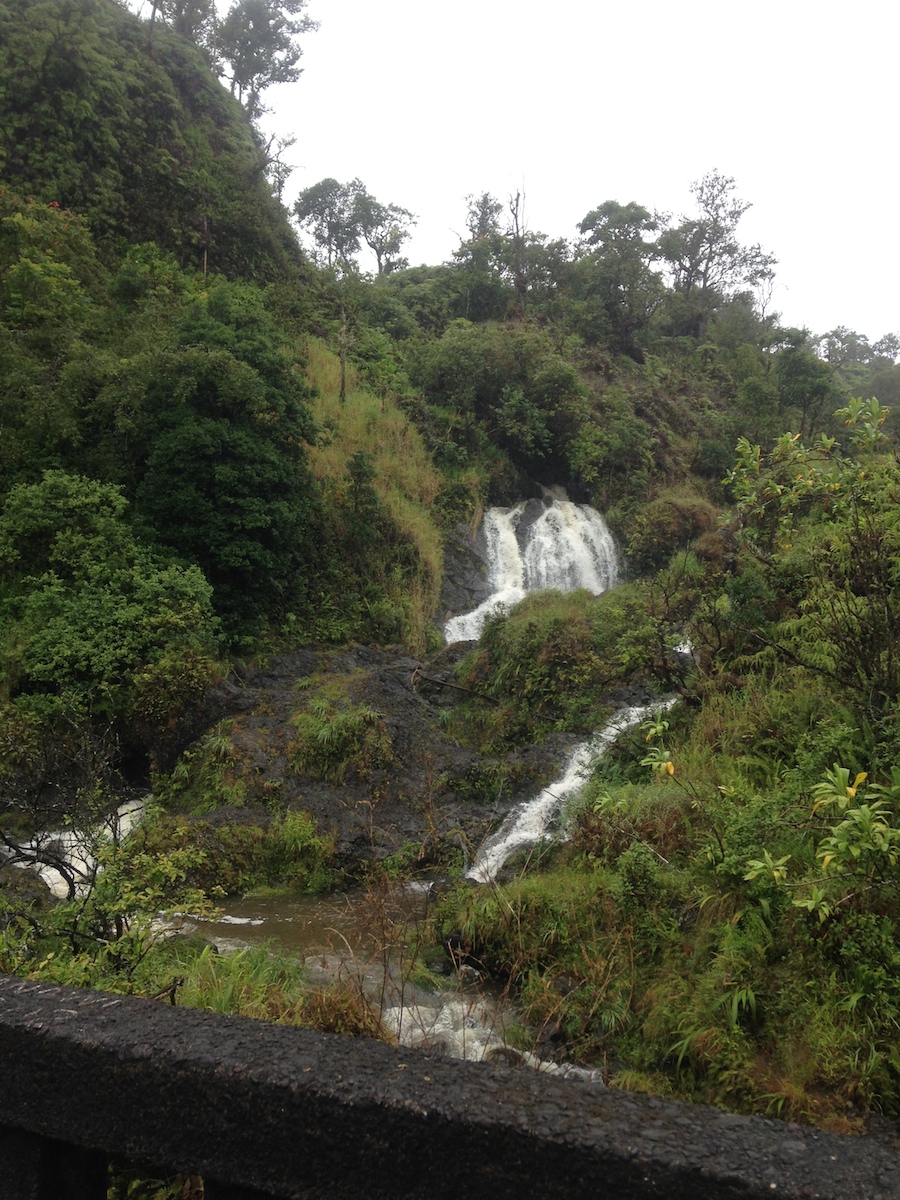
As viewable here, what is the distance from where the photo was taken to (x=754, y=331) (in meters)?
30.4

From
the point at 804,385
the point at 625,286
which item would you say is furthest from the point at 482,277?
the point at 804,385

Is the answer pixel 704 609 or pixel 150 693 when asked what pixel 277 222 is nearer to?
pixel 150 693

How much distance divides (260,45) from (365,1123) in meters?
37.1

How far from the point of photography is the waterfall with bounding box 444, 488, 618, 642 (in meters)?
17.9

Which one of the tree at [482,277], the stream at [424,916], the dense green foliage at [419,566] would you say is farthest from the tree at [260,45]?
the stream at [424,916]

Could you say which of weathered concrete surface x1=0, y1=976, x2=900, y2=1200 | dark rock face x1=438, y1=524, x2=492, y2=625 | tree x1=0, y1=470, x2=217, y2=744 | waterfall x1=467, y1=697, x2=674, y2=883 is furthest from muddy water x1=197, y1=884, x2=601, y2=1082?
dark rock face x1=438, y1=524, x2=492, y2=625

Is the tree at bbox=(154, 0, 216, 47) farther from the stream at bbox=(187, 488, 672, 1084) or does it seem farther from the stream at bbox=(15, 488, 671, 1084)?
the stream at bbox=(15, 488, 671, 1084)

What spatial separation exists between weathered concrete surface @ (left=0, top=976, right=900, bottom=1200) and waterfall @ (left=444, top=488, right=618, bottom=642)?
14992mm

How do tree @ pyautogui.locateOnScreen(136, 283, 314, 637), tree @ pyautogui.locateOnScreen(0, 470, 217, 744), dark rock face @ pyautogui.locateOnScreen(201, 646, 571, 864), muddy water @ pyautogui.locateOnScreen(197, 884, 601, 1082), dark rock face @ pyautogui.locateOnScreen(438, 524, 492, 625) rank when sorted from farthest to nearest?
1. dark rock face @ pyautogui.locateOnScreen(438, 524, 492, 625)
2. tree @ pyautogui.locateOnScreen(136, 283, 314, 637)
3. tree @ pyautogui.locateOnScreen(0, 470, 217, 744)
4. dark rock face @ pyautogui.locateOnScreen(201, 646, 571, 864)
5. muddy water @ pyautogui.locateOnScreen(197, 884, 601, 1082)

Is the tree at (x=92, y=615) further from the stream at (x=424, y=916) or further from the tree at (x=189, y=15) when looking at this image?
the tree at (x=189, y=15)

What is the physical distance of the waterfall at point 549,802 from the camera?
336 inches

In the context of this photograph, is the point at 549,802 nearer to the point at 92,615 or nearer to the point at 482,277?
the point at 92,615

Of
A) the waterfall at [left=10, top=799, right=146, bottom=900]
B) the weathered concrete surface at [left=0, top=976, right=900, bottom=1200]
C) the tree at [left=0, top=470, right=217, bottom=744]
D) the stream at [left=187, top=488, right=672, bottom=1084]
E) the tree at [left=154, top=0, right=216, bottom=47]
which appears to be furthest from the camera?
the tree at [left=154, top=0, right=216, bottom=47]

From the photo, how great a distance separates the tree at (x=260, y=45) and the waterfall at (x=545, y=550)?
75.7 ft
